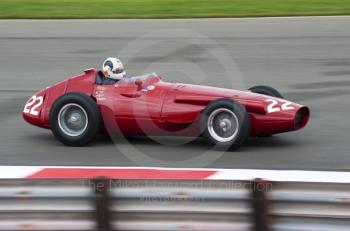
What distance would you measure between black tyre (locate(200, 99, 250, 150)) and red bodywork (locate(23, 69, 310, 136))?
0.44 feet

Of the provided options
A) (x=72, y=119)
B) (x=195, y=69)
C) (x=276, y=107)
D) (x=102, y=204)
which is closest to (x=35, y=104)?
(x=72, y=119)

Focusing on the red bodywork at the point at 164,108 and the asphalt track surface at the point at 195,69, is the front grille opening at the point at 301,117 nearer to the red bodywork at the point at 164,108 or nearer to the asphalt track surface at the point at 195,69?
the red bodywork at the point at 164,108

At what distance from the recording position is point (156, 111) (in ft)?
27.2

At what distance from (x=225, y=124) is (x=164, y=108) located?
2.14 ft

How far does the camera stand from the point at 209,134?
321 inches

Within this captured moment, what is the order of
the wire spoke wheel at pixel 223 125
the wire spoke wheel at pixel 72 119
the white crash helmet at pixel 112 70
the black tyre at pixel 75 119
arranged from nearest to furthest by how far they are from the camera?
1. the wire spoke wheel at pixel 223 125
2. the black tyre at pixel 75 119
3. the wire spoke wheel at pixel 72 119
4. the white crash helmet at pixel 112 70

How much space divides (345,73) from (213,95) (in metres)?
4.86

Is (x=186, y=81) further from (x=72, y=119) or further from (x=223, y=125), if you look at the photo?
(x=223, y=125)

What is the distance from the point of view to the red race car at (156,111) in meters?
8.08

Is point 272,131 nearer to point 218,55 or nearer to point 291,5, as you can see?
point 218,55

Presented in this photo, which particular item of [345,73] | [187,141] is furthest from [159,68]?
[187,141]

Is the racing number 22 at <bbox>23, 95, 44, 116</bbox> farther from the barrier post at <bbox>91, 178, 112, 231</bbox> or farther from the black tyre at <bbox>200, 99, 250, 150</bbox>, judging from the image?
the barrier post at <bbox>91, 178, 112, 231</bbox>

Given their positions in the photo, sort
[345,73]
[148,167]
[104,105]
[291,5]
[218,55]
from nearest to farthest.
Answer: [148,167] → [104,105] → [345,73] → [218,55] → [291,5]

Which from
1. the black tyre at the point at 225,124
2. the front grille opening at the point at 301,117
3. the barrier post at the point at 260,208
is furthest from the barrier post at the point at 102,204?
the front grille opening at the point at 301,117
